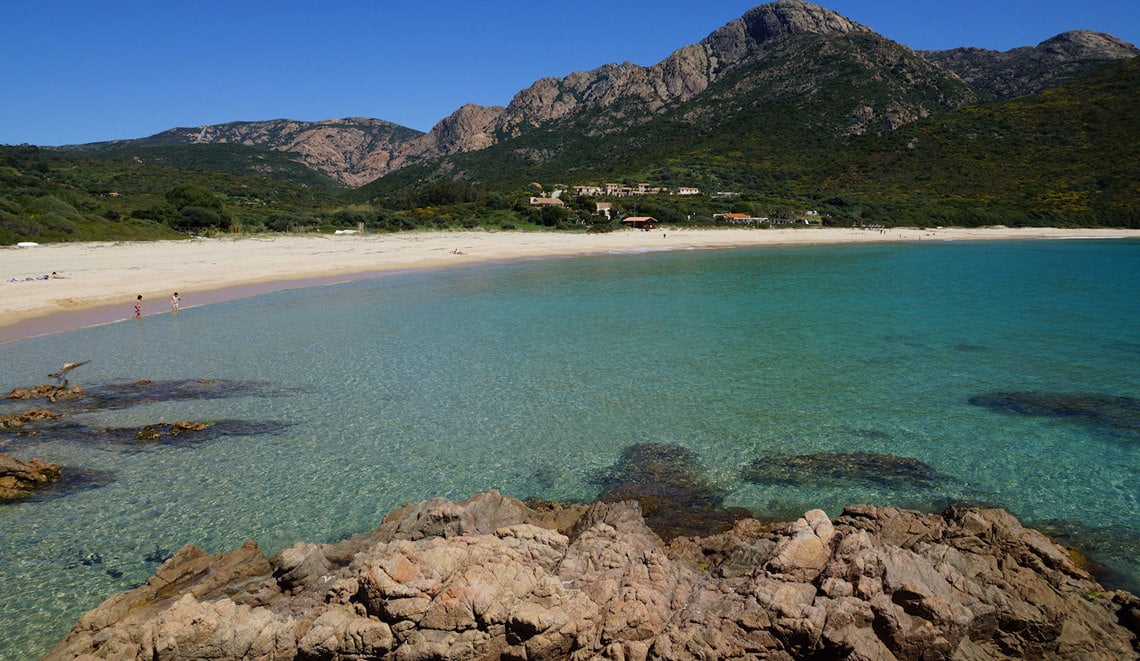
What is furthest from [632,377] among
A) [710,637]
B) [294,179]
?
[294,179]

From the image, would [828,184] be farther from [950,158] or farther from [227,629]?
[227,629]

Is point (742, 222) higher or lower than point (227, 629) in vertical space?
higher

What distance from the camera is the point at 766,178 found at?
100m

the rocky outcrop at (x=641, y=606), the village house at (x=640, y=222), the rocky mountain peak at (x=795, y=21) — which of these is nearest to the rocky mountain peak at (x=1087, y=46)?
the rocky mountain peak at (x=795, y=21)

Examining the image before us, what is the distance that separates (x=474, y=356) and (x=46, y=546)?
35.4ft

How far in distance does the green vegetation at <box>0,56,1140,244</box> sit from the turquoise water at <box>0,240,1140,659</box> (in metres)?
35.3

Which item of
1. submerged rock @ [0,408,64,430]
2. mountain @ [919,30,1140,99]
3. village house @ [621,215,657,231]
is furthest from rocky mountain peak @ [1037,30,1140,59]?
submerged rock @ [0,408,64,430]

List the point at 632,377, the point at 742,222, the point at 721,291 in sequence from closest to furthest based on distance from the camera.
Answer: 1. the point at 632,377
2. the point at 721,291
3. the point at 742,222

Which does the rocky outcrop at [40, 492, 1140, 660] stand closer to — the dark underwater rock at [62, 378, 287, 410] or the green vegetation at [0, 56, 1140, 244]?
the dark underwater rock at [62, 378, 287, 410]

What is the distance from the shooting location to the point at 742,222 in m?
75.1

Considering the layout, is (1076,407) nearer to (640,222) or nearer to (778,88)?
(640,222)

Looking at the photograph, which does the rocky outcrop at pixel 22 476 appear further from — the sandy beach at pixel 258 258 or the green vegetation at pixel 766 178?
the green vegetation at pixel 766 178

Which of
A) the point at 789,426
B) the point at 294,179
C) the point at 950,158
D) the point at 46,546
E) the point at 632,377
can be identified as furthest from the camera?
the point at 294,179

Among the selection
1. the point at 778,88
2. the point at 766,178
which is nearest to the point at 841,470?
the point at 766,178
